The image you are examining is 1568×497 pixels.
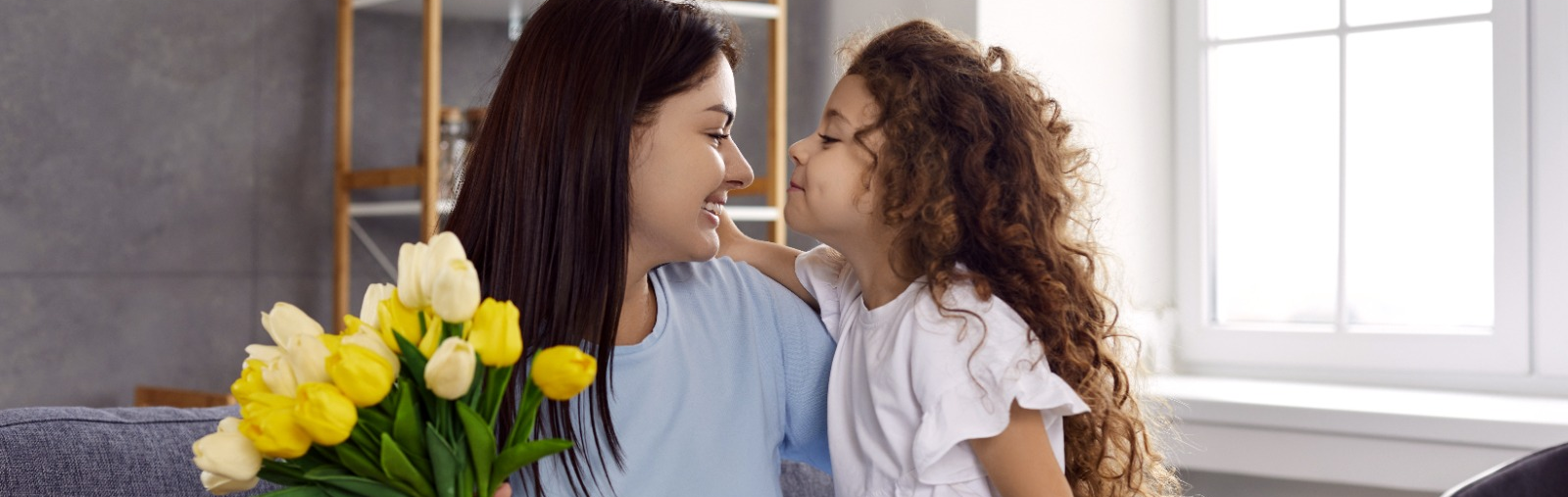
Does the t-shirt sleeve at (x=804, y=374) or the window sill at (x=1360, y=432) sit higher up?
the t-shirt sleeve at (x=804, y=374)

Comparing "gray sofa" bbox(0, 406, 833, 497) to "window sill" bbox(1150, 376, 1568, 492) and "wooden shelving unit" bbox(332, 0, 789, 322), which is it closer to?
"wooden shelving unit" bbox(332, 0, 789, 322)

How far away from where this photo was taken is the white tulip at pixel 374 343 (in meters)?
0.78

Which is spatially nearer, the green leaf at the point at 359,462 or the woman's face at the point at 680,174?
the green leaf at the point at 359,462

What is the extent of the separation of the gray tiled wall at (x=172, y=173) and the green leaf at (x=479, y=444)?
1793mm

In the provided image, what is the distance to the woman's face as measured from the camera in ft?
3.91

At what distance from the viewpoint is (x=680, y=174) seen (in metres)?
1.20

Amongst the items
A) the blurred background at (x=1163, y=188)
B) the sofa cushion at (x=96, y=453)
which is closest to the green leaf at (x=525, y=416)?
the sofa cushion at (x=96, y=453)

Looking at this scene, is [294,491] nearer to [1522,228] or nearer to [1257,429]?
[1257,429]

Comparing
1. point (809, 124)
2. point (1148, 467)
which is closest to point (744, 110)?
point (809, 124)

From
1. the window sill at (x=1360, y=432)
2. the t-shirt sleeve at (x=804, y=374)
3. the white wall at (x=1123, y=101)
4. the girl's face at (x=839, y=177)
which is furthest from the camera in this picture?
the white wall at (x=1123, y=101)

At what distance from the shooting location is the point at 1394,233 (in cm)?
245

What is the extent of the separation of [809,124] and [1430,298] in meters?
1.27

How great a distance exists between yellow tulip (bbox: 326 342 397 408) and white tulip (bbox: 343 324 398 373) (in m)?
0.02

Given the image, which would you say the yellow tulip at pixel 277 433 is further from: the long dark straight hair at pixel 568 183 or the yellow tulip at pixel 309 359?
the long dark straight hair at pixel 568 183
